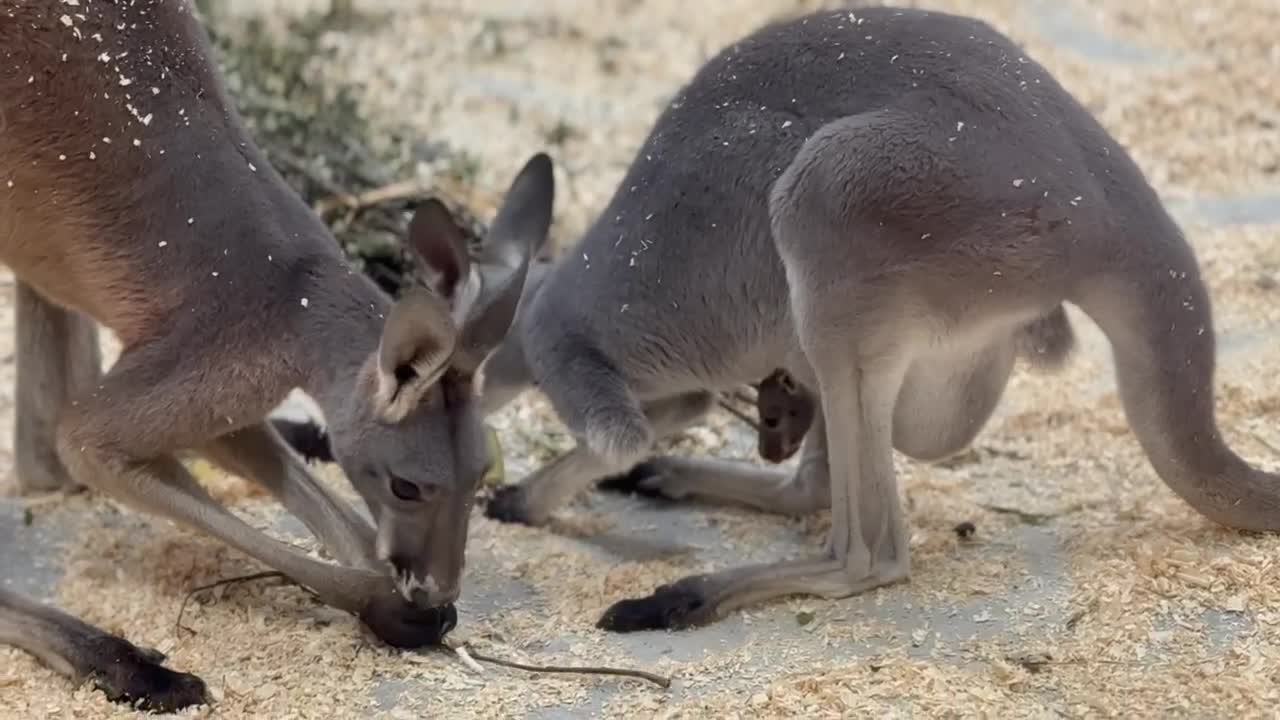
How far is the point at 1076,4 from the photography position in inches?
292

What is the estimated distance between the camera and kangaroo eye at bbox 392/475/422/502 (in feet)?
9.36

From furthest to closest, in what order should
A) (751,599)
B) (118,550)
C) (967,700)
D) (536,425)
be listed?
(536,425) < (118,550) < (751,599) < (967,700)

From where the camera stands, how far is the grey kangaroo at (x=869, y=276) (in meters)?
2.95

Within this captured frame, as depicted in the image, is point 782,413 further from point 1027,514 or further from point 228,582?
point 228,582

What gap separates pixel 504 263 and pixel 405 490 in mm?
483

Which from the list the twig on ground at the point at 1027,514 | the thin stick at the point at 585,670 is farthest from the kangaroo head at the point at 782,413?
the thin stick at the point at 585,670

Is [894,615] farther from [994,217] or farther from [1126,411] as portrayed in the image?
[994,217]

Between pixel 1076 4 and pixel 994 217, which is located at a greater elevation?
pixel 1076 4

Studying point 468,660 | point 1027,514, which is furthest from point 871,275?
point 468,660

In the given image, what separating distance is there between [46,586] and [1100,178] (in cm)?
232

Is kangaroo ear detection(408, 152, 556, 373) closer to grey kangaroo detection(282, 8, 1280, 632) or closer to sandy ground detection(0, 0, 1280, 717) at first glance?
grey kangaroo detection(282, 8, 1280, 632)

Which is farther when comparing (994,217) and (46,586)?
(46,586)

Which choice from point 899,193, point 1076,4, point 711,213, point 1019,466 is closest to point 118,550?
point 711,213

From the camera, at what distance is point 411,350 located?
8.95ft
